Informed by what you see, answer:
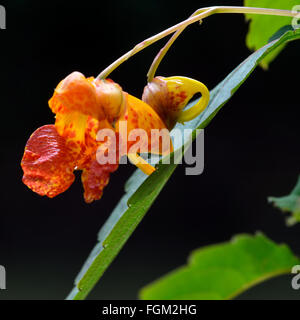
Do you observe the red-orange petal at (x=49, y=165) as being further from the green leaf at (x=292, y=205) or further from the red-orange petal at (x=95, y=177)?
the green leaf at (x=292, y=205)

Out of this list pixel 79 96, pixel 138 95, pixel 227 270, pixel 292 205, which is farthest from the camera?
pixel 138 95

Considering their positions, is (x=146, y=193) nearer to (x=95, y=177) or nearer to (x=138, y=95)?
(x=95, y=177)

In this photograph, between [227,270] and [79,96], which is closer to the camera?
[79,96]

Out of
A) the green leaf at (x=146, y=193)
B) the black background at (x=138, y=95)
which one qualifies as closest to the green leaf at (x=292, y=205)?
the green leaf at (x=146, y=193)

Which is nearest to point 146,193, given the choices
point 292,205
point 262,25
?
point 292,205

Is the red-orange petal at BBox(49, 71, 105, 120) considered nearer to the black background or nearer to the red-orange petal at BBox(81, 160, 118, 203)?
the red-orange petal at BBox(81, 160, 118, 203)

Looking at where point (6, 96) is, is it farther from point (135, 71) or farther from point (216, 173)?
point (216, 173)

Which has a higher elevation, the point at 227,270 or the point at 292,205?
the point at 292,205
